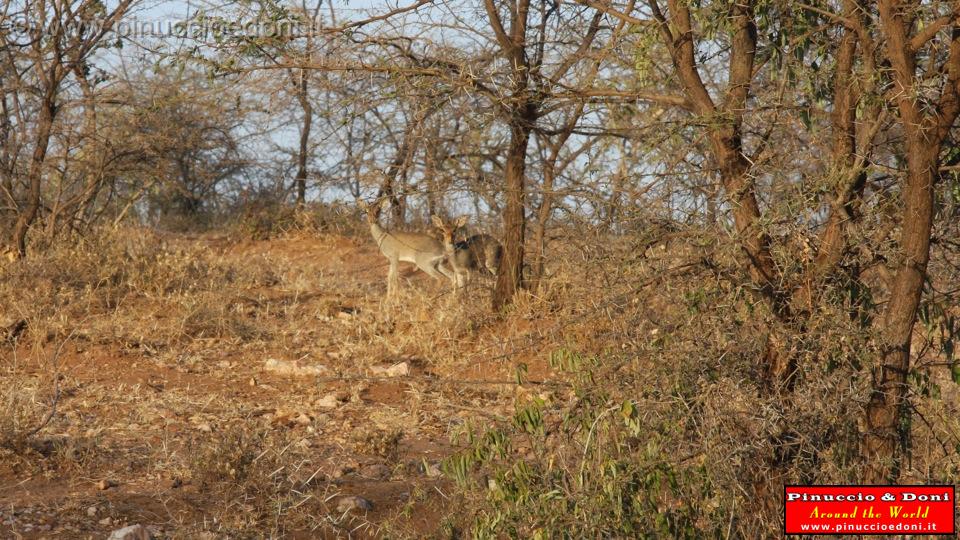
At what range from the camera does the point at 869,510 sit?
13.2ft

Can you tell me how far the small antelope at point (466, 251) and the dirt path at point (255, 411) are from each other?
2.89 feet

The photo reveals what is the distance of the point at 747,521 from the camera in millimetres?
4113

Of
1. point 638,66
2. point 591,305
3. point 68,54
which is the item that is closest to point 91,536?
point 591,305

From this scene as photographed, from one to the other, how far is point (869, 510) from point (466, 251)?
734cm

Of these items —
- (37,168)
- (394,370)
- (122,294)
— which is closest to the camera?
(394,370)

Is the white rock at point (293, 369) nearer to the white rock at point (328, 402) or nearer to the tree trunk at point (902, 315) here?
the white rock at point (328, 402)

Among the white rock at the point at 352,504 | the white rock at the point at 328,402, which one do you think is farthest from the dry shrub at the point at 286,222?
the white rock at the point at 352,504

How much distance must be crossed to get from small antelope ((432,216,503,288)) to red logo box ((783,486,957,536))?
6.52m

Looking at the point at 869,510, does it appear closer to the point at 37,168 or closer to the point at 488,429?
the point at 488,429

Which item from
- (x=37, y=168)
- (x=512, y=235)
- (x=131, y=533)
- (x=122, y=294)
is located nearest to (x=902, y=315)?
(x=131, y=533)

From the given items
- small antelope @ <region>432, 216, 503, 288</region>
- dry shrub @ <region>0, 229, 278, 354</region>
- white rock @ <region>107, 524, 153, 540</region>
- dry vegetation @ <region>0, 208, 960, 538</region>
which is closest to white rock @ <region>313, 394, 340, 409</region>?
dry vegetation @ <region>0, 208, 960, 538</region>

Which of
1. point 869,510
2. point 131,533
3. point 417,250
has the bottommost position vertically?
point 131,533

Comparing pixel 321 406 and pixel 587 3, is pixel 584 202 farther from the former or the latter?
pixel 321 406

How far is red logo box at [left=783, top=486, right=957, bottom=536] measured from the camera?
390cm
